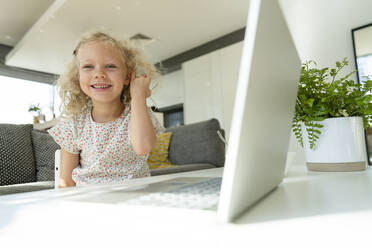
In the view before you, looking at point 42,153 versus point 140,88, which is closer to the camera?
point 140,88

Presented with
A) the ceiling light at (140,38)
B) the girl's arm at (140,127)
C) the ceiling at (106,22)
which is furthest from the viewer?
the ceiling light at (140,38)

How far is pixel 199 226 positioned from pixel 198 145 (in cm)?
195

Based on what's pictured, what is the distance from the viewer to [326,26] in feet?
8.61

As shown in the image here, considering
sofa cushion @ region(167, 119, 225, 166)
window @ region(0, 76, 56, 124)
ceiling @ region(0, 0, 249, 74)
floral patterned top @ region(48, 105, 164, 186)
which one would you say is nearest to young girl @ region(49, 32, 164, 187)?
floral patterned top @ region(48, 105, 164, 186)

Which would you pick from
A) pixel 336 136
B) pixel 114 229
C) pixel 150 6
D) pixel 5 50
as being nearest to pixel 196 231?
pixel 114 229

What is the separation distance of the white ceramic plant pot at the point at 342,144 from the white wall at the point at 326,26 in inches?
81.6

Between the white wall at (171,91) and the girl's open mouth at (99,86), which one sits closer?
the girl's open mouth at (99,86)

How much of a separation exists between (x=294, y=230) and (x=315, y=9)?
3026mm

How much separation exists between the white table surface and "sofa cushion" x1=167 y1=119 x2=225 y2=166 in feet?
5.90

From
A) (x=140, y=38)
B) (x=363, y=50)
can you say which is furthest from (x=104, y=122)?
(x=140, y=38)

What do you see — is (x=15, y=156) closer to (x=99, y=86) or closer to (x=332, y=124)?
(x=99, y=86)

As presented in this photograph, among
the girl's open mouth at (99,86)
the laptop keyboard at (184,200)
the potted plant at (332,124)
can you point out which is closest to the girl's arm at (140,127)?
the girl's open mouth at (99,86)

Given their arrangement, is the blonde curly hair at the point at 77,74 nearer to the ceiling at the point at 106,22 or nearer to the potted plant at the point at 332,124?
the potted plant at the point at 332,124

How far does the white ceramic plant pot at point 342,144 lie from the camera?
60cm
